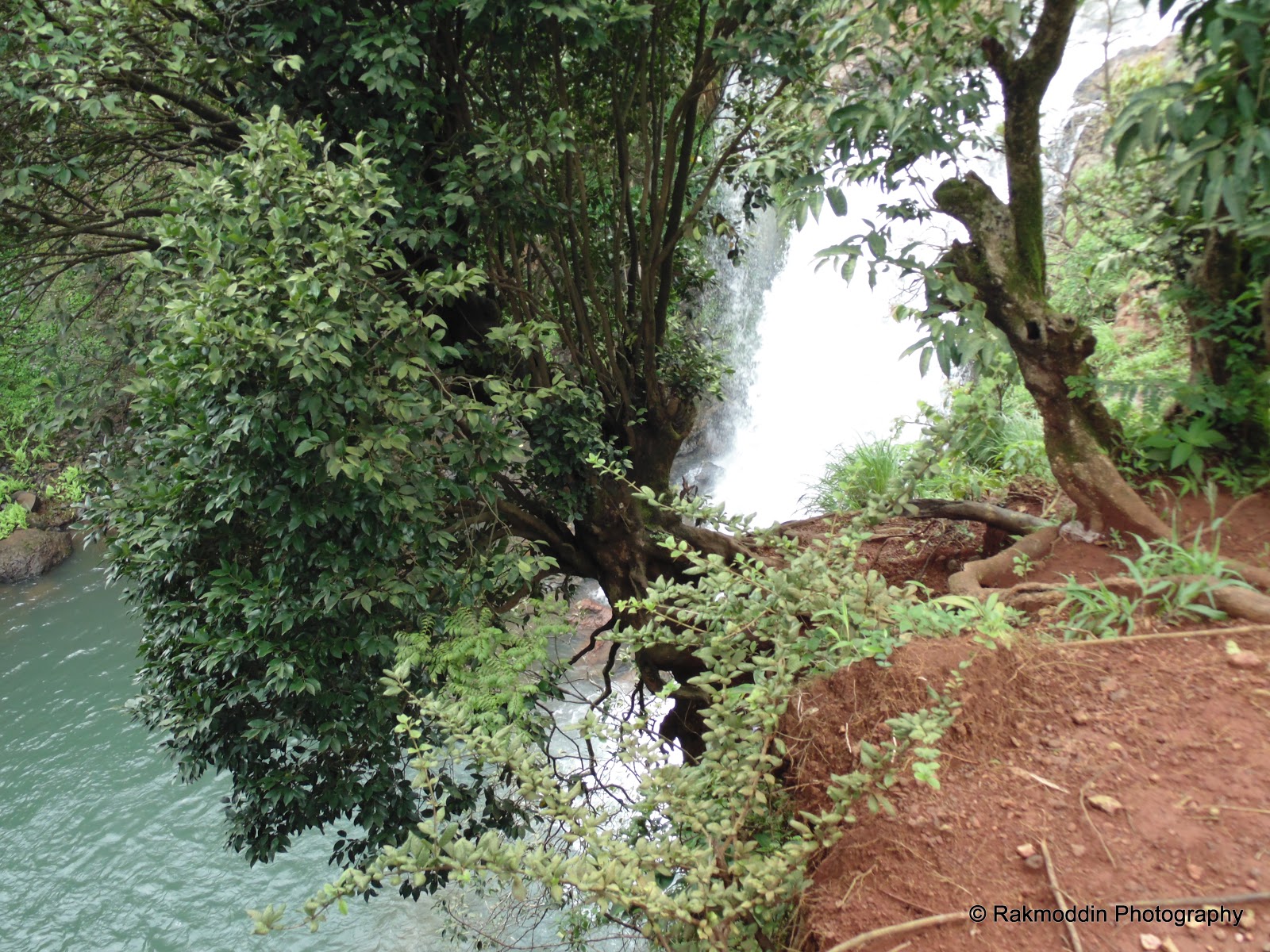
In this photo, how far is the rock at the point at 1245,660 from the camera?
239 cm

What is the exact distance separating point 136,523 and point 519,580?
5.59 feet

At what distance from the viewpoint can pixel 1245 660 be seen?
241 cm

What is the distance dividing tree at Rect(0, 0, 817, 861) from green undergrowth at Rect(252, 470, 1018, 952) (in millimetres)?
577

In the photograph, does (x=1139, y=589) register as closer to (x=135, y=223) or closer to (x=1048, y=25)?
(x=1048, y=25)

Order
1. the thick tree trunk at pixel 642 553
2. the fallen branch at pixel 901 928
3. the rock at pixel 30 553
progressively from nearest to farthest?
the fallen branch at pixel 901 928, the thick tree trunk at pixel 642 553, the rock at pixel 30 553

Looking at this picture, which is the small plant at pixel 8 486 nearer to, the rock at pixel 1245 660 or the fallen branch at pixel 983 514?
the fallen branch at pixel 983 514

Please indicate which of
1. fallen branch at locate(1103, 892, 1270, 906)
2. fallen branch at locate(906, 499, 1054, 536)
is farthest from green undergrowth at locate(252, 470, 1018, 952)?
fallen branch at locate(906, 499, 1054, 536)

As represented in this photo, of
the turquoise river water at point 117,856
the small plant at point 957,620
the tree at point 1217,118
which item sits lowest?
the turquoise river water at point 117,856

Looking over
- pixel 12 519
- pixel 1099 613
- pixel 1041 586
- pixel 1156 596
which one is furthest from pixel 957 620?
pixel 12 519

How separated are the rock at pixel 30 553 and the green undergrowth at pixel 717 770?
508 inches

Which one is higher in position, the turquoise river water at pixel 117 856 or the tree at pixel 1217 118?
the tree at pixel 1217 118

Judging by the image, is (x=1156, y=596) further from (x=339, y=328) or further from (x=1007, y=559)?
(x=339, y=328)

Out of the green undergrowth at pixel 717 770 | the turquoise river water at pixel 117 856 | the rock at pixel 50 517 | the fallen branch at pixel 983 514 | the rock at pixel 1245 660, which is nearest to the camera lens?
the green undergrowth at pixel 717 770

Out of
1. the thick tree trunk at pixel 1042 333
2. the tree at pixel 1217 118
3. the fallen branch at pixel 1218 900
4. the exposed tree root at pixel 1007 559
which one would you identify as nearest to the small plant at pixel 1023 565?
the exposed tree root at pixel 1007 559
